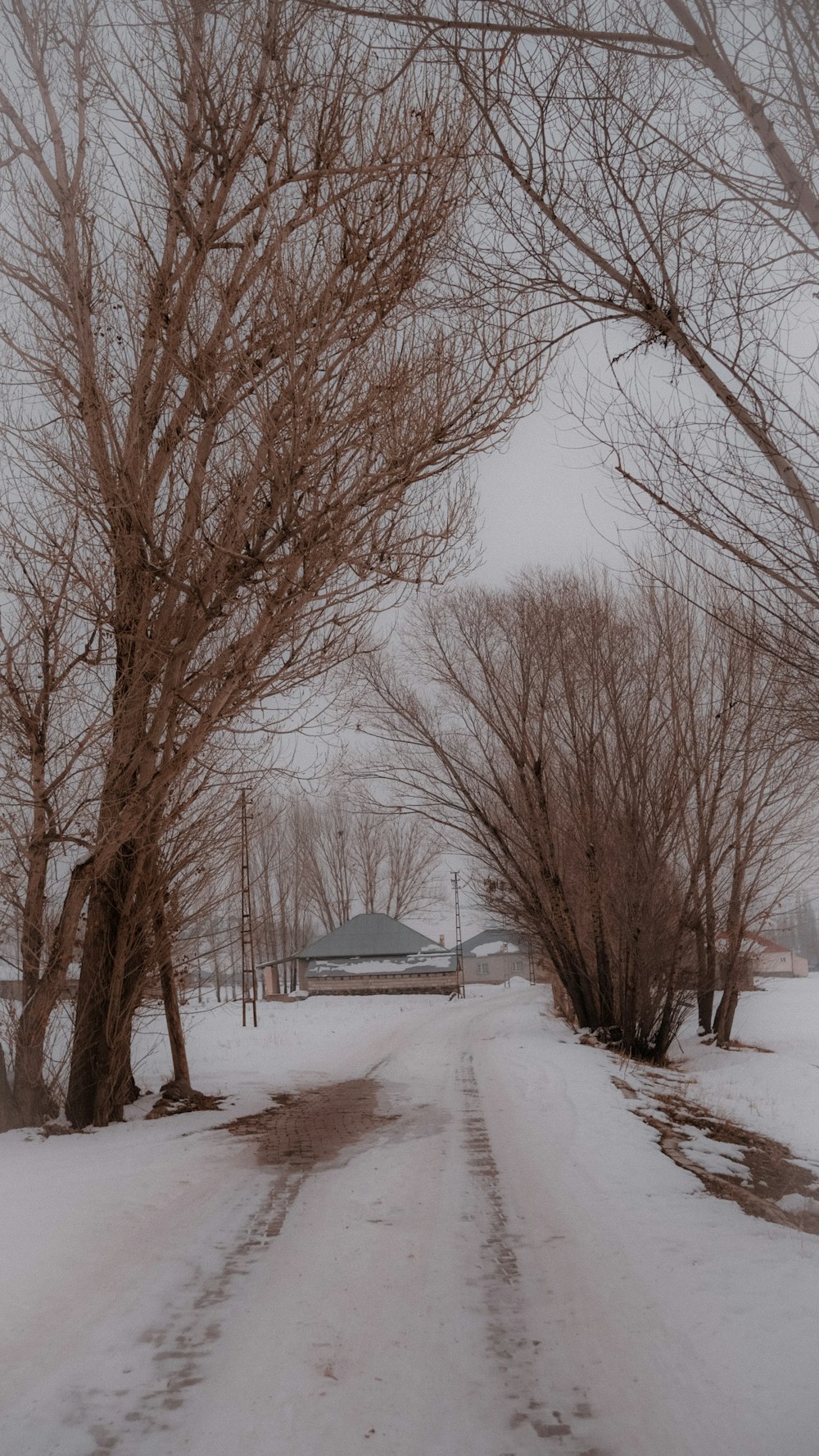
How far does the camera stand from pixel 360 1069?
37.4 ft

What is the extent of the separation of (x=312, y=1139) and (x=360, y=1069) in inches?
186

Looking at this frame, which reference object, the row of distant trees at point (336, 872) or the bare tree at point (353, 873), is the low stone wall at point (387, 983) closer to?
the row of distant trees at point (336, 872)

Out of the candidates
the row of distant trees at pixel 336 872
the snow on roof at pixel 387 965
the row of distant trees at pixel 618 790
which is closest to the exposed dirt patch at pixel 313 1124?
the row of distant trees at pixel 618 790

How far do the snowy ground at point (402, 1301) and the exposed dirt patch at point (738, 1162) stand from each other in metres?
0.23

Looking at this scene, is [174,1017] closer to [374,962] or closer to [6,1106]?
[6,1106]

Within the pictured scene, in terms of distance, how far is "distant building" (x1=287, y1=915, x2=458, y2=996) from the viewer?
43.2 metres

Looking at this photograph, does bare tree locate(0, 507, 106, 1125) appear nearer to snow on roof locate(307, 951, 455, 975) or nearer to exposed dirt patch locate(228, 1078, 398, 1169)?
exposed dirt patch locate(228, 1078, 398, 1169)

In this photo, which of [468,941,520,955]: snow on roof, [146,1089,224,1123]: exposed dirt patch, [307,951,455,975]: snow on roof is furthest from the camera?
[468,941,520,955]: snow on roof

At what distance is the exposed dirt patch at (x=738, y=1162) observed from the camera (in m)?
5.05

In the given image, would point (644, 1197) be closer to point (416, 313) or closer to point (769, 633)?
point (769, 633)

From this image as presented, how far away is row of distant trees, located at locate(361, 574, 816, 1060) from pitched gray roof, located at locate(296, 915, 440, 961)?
101ft

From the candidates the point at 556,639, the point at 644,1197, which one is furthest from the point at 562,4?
the point at 556,639

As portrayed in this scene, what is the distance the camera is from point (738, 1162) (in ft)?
20.7

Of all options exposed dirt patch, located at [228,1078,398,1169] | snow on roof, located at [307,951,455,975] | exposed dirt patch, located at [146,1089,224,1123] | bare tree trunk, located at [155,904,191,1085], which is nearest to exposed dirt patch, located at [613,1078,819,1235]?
exposed dirt patch, located at [228,1078,398,1169]
